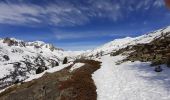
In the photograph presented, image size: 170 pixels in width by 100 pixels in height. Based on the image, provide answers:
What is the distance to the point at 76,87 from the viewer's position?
32.3 meters

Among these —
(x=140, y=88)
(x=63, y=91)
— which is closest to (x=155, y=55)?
(x=140, y=88)

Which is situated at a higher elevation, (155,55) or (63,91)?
(155,55)

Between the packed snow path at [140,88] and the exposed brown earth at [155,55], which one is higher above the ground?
the exposed brown earth at [155,55]

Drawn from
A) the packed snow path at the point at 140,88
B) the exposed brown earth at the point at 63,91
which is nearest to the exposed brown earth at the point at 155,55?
the packed snow path at the point at 140,88

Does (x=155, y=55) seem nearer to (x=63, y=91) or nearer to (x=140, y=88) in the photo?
(x=140, y=88)

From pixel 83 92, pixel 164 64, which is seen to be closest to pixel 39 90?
pixel 83 92

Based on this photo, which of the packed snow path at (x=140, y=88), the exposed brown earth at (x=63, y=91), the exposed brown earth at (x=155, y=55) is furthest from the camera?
the exposed brown earth at (x=155, y=55)

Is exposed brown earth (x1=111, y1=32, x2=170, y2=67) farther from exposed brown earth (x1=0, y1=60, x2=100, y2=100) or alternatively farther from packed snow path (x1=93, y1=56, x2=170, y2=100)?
exposed brown earth (x1=0, y1=60, x2=100, y2=100)

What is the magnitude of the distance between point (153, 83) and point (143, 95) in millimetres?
4394

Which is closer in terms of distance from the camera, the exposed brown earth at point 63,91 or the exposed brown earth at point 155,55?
the exposed brown earth at point 63,91

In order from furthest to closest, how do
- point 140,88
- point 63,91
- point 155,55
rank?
1. point 155,55
2. point 63,91
3. point 140,88

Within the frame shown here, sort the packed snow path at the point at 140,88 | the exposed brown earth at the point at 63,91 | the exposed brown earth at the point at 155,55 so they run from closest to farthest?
the packed snow path at the point at 140,88, the exposed brown earth at the point at 63,91, the exposed brown earth at the point at 155,55

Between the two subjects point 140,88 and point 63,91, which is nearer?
point 140,88

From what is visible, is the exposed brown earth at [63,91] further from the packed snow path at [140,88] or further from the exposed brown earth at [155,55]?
the exposed brown earth at [155,55]
